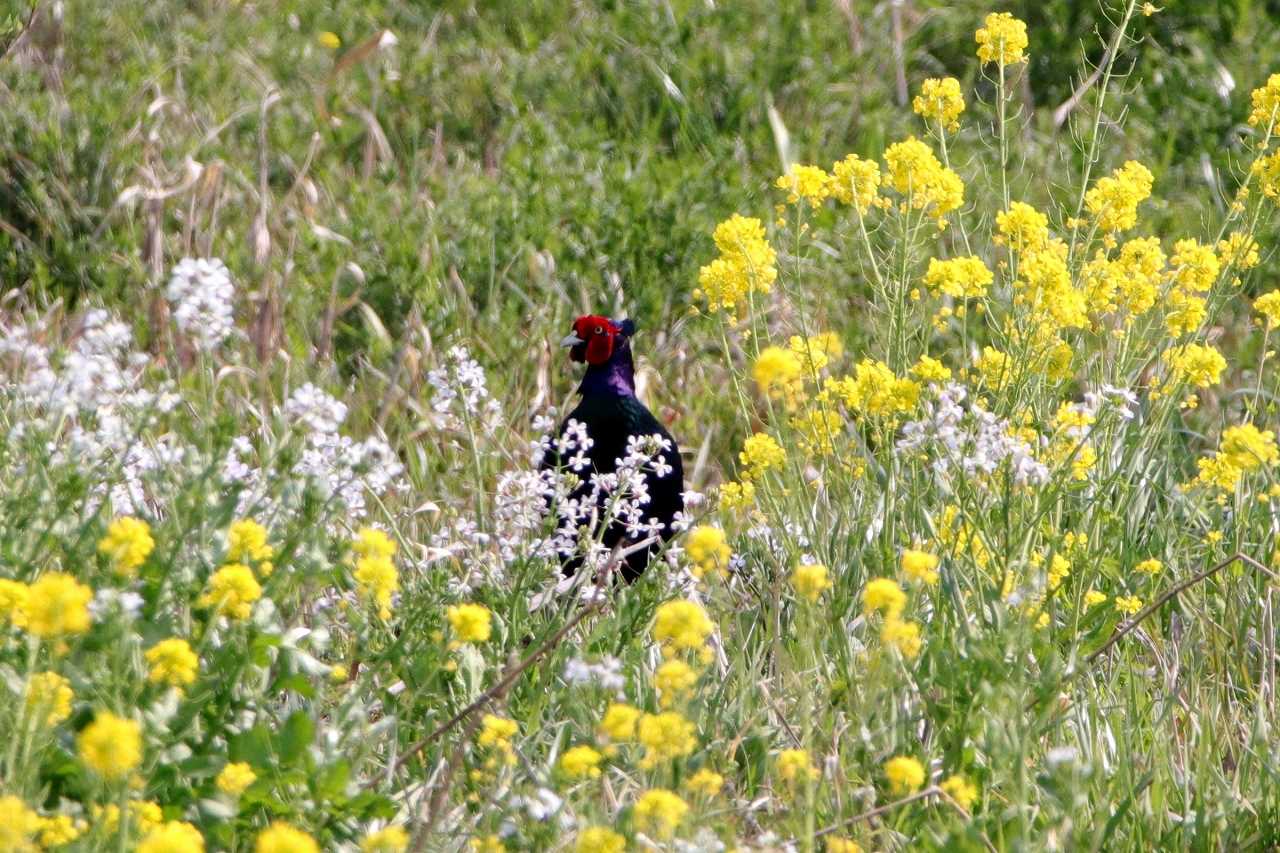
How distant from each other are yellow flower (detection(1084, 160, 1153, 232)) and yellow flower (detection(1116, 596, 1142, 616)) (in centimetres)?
66

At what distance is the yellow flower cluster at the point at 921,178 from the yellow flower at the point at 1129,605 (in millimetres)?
710

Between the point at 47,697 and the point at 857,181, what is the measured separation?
175 cm

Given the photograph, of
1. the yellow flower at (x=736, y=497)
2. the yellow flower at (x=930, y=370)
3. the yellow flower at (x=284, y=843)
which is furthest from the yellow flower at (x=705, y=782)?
the yellow flower at (x=736, y=497)

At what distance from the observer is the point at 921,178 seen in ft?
9.91

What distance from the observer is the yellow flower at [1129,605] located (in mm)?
3049

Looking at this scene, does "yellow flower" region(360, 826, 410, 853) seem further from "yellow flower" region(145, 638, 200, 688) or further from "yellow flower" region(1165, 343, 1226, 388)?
"yellow flower" region(1165, 343, 1226, 388)

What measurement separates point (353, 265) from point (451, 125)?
1.39m

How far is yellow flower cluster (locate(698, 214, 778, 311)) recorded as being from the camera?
3.05 m

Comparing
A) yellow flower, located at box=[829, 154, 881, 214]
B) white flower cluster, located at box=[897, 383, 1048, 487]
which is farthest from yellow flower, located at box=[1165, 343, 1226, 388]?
yellow flower, located at box=[829, 154, 881, 214]

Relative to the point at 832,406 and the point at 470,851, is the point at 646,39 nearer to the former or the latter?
the point at 832,406

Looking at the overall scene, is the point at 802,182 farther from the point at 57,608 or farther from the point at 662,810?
the point at 57,608

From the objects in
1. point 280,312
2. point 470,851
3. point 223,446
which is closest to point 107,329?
point 223,446

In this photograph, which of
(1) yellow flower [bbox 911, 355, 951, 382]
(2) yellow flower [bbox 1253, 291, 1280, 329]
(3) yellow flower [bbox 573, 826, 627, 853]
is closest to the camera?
(3) yellow flower [bbox 573, 826, 627, 853]

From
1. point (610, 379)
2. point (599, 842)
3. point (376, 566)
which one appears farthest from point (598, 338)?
point (599, 842)
